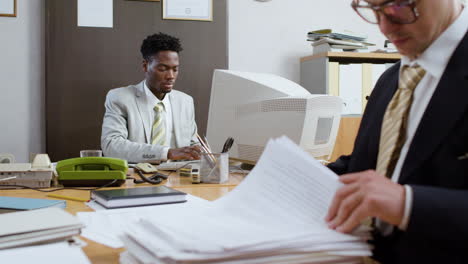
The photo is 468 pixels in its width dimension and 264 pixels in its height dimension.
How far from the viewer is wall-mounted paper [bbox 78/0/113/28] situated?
9.88 feet

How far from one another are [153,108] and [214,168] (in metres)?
1.35

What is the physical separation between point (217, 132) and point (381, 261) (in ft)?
4.44

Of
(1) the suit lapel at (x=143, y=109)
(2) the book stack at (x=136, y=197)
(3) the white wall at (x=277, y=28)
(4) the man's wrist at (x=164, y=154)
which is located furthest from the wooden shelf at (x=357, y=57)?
(2) the book stack at (x=136, y=197)

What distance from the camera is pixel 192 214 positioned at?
77 centimetres

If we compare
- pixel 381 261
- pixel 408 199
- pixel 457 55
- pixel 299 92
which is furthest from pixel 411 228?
pixel 299 92

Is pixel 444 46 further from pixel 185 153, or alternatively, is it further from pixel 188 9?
pixel 188 9

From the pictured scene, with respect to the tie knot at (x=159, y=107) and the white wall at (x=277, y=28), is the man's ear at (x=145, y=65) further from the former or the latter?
the white wall at (x=277, y=28)

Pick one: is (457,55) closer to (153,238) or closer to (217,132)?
(153,238)

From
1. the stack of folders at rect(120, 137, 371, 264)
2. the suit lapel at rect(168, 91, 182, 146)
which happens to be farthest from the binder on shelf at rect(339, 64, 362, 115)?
the stack of folders at rect(120, 137, 371, 264)

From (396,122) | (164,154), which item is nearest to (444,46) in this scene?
(396,122)

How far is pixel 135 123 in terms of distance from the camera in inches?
111

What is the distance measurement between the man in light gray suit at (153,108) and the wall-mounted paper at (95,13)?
1.08ft

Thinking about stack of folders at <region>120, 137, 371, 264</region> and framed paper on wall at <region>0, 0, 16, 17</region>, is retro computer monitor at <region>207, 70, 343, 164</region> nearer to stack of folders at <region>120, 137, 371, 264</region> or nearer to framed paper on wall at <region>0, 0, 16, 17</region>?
stack of folders at <region>120, 137, 371, 264</region>

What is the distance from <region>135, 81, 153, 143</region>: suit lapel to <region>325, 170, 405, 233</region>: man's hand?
222 centimetres
